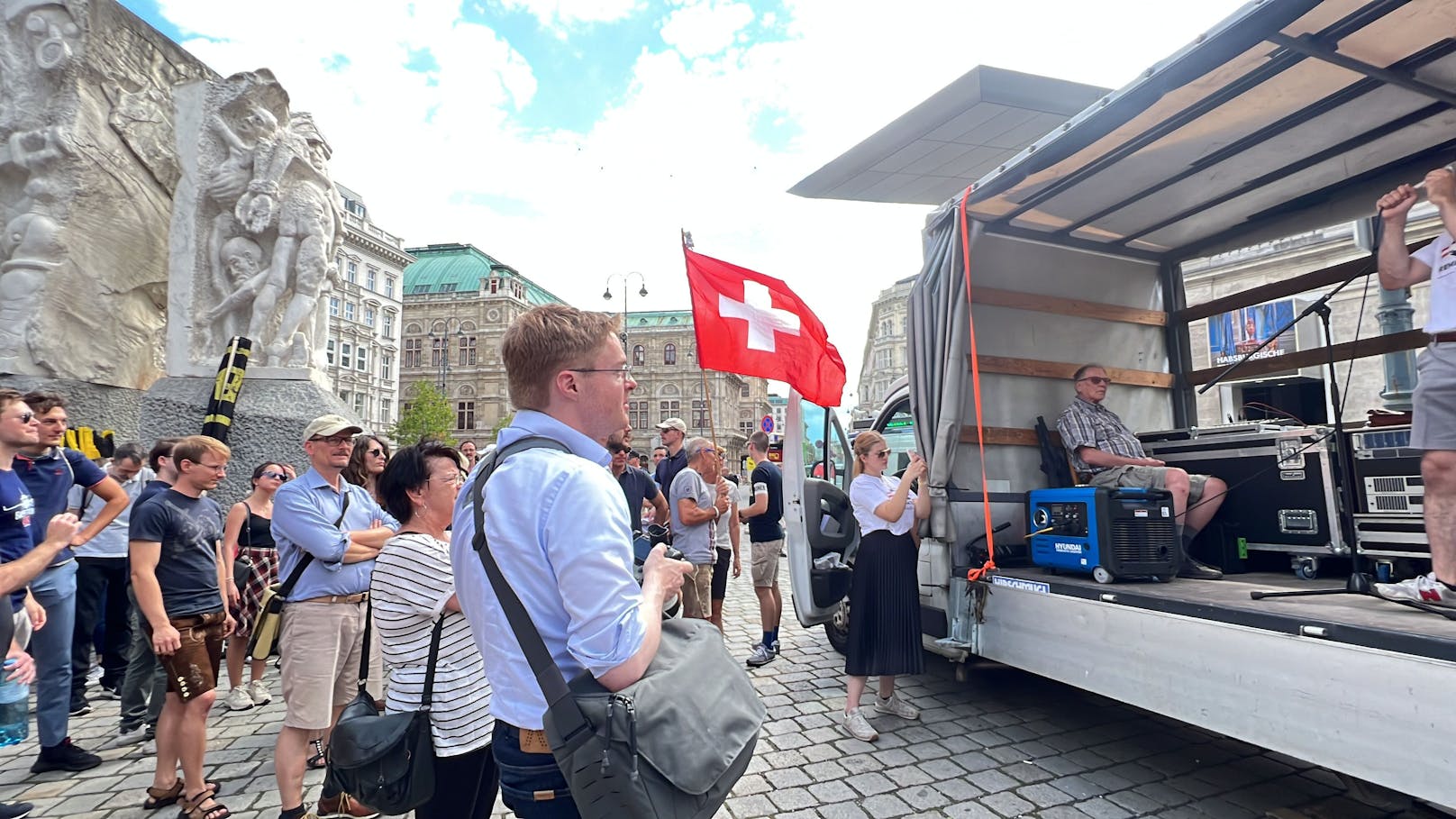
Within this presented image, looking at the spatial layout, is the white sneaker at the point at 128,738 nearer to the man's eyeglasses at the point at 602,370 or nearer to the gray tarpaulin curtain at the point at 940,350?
the man's eyeglasses at the point at 602,370

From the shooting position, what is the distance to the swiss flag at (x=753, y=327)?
5000mm

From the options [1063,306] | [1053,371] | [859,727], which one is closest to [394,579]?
[859,727]

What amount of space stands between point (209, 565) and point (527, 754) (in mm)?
3385

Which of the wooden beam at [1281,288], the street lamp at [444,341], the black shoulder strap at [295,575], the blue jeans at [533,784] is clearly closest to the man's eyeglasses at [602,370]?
the blue jeans at [533,784]

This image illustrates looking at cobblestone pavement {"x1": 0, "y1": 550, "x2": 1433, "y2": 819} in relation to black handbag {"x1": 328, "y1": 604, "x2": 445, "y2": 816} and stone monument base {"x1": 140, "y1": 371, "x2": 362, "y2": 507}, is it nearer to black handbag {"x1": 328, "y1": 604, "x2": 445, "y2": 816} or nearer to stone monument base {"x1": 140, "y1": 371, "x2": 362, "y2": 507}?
black handbag {"x1": 328, "y1": 604, "x2": 445, "y2": 816}

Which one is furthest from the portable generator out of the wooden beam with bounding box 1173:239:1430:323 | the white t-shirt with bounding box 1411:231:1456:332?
the wooden beam with bounding box 1173:239:1430:323

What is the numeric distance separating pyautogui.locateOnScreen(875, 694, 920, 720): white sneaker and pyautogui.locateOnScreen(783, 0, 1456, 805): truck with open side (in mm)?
525

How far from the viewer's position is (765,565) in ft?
21.7

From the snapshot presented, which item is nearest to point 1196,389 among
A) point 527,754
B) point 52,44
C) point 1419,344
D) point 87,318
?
point 1419,344

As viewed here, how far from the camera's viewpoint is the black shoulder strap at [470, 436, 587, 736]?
129cm

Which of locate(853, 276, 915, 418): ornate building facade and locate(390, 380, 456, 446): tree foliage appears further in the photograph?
locate(853, 276, 915, 418): ornate building facade

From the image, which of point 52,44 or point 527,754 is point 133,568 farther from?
point 52,44

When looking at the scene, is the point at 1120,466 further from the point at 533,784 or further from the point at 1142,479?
the point at 533,784

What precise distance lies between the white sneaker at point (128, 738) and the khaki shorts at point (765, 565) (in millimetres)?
4634
